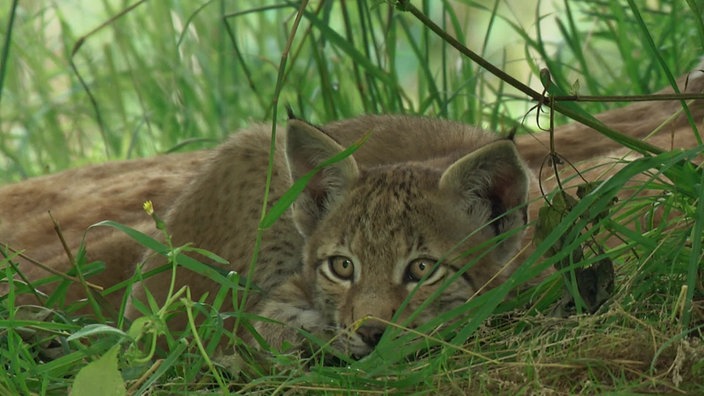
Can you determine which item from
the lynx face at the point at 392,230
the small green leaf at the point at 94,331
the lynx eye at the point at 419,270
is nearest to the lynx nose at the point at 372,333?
the lynx face at the point at 392,230

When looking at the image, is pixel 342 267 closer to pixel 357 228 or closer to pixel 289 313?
pixel 357 228

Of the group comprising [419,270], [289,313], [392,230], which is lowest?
[289,313]

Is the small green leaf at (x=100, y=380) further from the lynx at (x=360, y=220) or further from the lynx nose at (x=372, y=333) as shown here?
the lynx nose at (x=372, y=333)

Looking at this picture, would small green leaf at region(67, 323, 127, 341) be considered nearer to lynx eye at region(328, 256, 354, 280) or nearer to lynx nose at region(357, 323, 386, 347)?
lynx nose at region(357, 323, 386, 347)

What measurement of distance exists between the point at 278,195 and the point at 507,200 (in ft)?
2.86

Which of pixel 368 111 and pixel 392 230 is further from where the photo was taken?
pixel 368 111

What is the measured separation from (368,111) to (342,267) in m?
2.00

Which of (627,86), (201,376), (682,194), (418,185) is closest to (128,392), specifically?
(201,376)

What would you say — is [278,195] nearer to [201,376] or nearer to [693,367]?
[201,376]

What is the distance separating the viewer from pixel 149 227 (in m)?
4.67

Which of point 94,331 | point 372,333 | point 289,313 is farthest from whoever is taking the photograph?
point 289,313

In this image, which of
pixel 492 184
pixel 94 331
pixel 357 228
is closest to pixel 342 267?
pixel 357 228

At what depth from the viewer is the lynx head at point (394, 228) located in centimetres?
337

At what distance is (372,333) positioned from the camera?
127 inches
